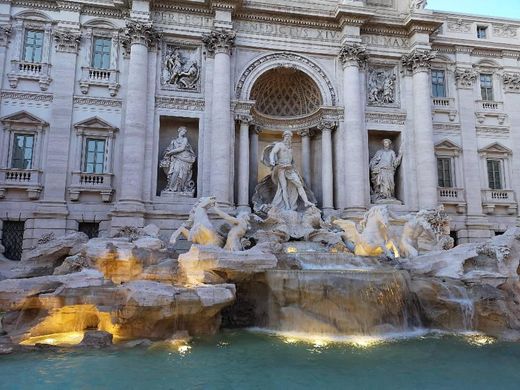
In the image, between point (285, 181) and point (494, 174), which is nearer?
point (285, 181)

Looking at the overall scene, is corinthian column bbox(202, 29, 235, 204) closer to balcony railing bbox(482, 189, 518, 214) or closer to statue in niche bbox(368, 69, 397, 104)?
statue in niche bbox(368, 69, 397, 104)

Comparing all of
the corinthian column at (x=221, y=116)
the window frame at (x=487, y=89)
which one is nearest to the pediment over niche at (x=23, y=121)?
the corinthian column at (x=221, y=116)

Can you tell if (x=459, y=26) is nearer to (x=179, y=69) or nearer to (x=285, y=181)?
(x=285, y=181)

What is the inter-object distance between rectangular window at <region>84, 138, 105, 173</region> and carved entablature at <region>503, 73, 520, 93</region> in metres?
18.3

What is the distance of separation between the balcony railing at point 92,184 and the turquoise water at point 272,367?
886cm

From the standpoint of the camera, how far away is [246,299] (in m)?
10.0

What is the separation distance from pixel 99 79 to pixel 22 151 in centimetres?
392

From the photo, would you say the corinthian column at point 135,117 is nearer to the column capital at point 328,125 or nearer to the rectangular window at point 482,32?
the column capital at point 328,125

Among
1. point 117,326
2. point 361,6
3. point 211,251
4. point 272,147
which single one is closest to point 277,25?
point 361,6

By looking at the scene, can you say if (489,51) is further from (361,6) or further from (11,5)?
(11,5)

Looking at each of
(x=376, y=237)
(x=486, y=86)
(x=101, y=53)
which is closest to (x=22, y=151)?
(x=101, y=53)

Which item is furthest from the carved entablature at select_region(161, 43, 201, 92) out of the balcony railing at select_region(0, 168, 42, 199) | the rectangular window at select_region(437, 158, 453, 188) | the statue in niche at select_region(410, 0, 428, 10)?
the rectangular window at select_region(437, 158, 453, 188)

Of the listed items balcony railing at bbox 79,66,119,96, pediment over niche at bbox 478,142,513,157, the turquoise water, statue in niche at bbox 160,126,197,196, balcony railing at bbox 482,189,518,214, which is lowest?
the turquoise water

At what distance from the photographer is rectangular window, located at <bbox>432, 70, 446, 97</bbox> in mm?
19297
